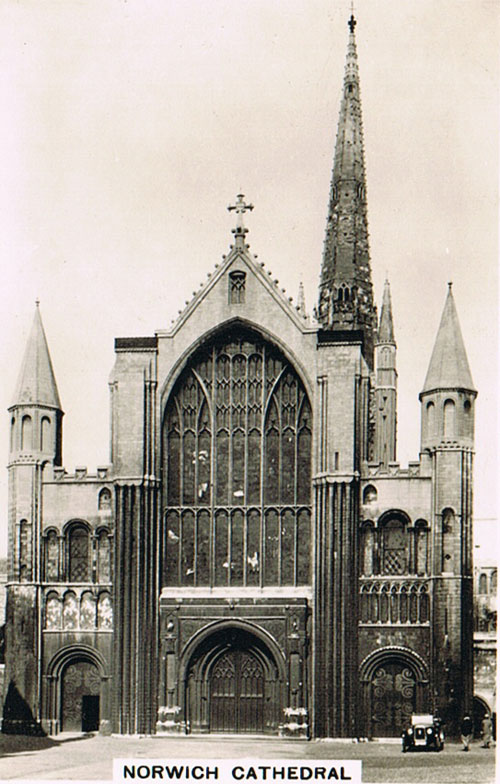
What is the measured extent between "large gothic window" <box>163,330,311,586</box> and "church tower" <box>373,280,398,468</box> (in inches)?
811

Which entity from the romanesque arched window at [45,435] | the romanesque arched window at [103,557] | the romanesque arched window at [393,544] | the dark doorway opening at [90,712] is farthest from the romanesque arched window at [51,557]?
the romanesque arched window at [393,544]

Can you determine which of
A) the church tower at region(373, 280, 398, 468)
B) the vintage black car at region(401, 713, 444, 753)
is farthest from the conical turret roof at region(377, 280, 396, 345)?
the vintage black car at region(401, 713, 444, 753)

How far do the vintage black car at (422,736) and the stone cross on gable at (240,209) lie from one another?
51.8 ft

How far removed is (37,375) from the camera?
158 feet

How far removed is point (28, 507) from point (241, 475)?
6767 millimetres

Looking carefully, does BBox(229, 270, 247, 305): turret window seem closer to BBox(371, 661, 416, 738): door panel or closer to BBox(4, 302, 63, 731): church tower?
BBox(4, 302, 63, 731): church tower

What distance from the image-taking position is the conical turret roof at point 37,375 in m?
47.9

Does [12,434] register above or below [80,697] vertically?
above

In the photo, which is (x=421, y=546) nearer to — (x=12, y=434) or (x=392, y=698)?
(x=392, y=698)

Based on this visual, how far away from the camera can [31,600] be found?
46.8 meters

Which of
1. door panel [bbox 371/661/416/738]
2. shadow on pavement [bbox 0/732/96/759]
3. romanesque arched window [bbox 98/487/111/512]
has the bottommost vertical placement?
shadow on pavement [bbox 0/732/96/759]

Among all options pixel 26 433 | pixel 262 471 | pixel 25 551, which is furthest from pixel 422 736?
pixel 26 433

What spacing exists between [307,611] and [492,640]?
968cm

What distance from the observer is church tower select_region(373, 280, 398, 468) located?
67000mm
